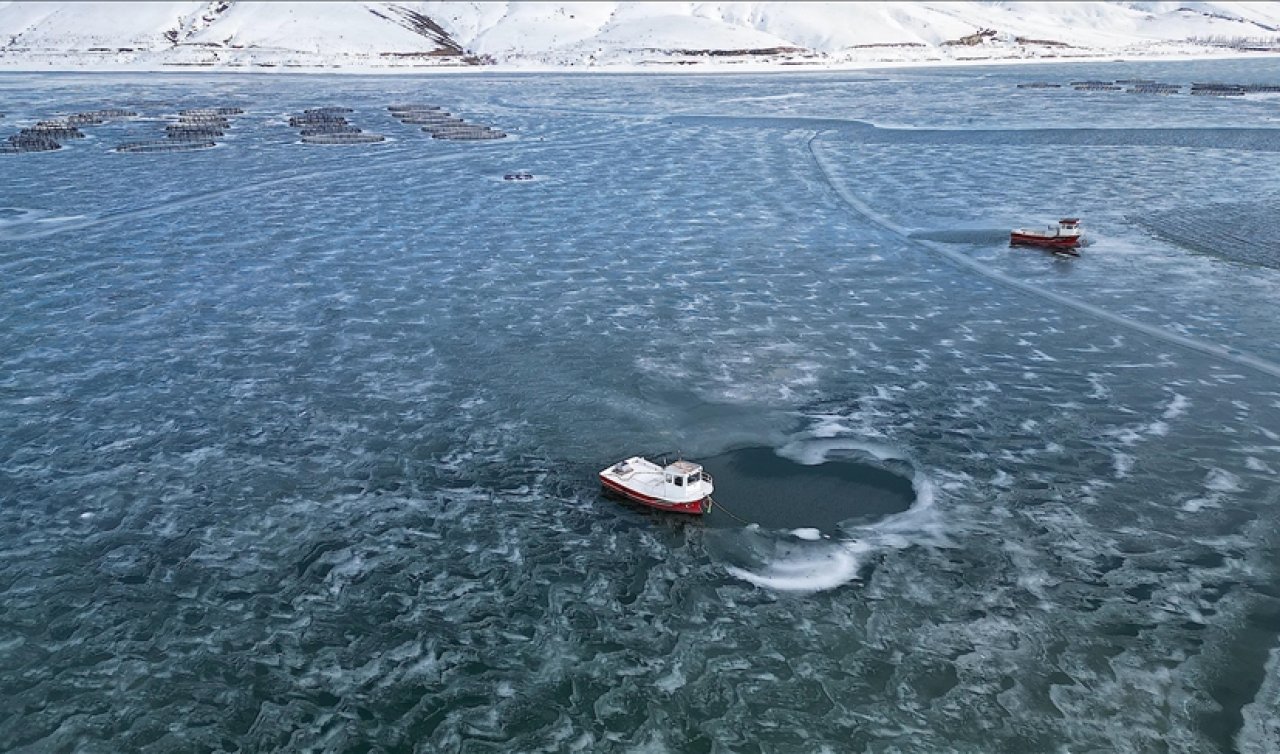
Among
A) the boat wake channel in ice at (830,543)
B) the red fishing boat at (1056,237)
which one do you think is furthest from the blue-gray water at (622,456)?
the red fishing boat at (1056,237)

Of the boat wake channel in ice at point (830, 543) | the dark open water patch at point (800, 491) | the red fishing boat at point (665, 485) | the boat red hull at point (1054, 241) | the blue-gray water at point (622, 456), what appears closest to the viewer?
the blue-gray water at point (622, 456)

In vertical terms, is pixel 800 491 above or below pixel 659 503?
below

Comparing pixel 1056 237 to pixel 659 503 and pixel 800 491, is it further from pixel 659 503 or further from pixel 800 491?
pixel 659 503

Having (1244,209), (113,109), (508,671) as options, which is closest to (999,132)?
(1244,209)

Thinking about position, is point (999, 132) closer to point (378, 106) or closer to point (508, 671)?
point (378, 106)

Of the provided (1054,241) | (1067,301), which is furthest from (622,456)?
(1054,241)

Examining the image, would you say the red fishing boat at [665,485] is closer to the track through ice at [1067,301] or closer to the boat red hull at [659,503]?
the boat red hull at [659,503]
